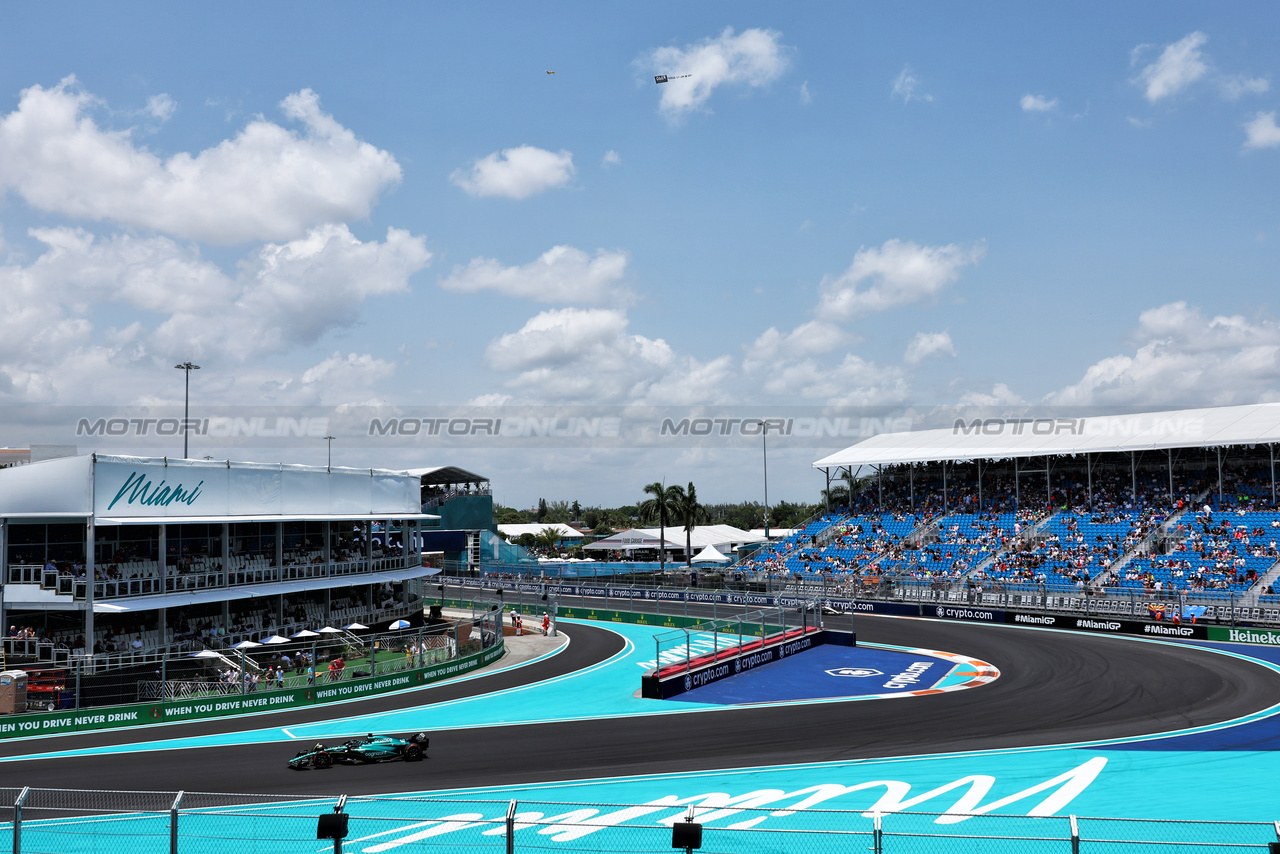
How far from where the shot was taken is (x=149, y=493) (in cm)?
3544

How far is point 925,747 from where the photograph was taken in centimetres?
2247

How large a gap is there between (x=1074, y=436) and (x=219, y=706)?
52923 mm

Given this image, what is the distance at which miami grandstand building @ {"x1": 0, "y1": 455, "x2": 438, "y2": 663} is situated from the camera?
32.7 m

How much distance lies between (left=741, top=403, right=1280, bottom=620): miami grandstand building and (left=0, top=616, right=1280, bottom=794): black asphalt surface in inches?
517

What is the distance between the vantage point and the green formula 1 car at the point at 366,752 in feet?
67.4

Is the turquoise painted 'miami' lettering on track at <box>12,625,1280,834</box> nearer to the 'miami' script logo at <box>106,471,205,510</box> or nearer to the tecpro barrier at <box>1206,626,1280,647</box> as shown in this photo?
the 'miami' script logo at <box>106,471,205,510</box>

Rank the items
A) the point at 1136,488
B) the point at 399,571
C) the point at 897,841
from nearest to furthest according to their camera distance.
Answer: the point at 897,841
the point at 399,571
the point at 1136,488

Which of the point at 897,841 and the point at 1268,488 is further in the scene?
the point at 1268,488

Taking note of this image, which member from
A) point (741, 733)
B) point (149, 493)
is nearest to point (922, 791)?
point (741, 733)

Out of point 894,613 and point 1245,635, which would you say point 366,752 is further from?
point 894,613

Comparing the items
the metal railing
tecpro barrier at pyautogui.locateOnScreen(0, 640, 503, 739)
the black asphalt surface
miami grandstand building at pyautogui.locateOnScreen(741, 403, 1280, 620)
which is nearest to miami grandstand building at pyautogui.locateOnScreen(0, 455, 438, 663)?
the metal railing

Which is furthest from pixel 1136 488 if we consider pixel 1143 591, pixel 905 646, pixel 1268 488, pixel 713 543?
pixel 713 543

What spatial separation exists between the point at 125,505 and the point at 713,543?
70310 millimetres

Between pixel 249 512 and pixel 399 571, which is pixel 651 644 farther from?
pixel 249 512
